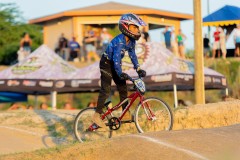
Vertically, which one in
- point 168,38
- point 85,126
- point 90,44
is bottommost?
point 85,126

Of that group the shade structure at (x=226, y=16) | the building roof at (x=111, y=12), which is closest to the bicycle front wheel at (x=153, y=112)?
the shade structure at (x=226, y=16)

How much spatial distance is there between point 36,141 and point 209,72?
9.66 m

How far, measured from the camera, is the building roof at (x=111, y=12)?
117ft

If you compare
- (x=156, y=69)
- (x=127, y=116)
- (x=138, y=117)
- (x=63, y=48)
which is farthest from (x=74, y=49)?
(x=138, y=117)

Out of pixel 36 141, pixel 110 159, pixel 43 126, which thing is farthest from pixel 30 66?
pixel 110 159

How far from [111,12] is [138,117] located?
2385cm

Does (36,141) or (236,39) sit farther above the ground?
(236,39)

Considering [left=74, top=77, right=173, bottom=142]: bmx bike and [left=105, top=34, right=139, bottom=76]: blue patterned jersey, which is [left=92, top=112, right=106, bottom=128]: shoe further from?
[left=105, top=34, right=139, bottom=76]: blue patterned jersey

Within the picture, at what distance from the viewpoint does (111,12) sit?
35594mm

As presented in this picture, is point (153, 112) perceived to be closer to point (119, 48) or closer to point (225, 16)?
point (119, 48)

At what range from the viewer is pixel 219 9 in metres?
29.2

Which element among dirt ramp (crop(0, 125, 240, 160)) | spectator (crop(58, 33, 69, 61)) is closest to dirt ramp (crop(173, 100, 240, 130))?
dirt ramp (crop(0, 125, 240, 160))

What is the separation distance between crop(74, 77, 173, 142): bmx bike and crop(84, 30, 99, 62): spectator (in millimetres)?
19122

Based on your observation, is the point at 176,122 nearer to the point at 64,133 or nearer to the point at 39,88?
the point at 64,133
